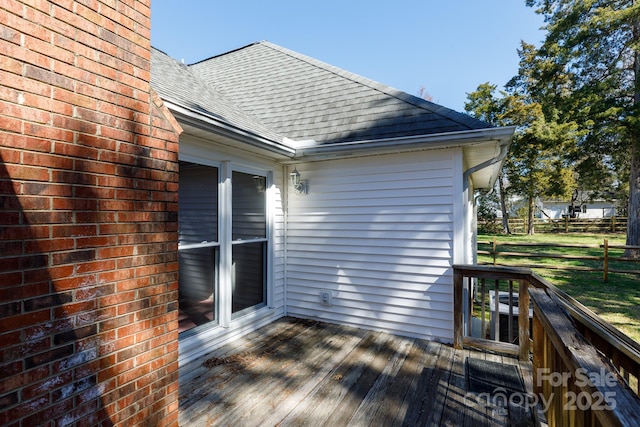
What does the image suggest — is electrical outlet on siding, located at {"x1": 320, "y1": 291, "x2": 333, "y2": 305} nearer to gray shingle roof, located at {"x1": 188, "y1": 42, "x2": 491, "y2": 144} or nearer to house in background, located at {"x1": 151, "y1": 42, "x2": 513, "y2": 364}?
house in background, located at {"x1": 151, "y1": 42, "x2": 513, "y2": 364}

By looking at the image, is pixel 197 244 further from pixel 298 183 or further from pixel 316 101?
pixel 316 101

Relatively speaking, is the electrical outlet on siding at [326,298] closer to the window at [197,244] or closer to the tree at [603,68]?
the window at [197,244]

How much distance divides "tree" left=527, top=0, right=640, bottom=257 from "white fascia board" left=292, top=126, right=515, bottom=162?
11.2 metres

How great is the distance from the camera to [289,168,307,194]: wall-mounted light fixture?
4861 mm

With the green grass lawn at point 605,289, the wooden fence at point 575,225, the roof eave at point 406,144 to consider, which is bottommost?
the green grass lawn at point 605,289

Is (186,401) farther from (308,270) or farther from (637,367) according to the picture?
(637,367)

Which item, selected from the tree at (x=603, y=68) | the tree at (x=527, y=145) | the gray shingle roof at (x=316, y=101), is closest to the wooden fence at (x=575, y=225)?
the tree at (x=527, y=145)

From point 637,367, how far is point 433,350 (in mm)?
2578

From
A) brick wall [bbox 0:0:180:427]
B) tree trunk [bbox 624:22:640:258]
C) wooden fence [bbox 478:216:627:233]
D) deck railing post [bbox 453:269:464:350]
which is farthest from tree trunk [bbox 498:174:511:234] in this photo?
brick wall [bbox 0:0:180:427]

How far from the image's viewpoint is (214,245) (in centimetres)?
389

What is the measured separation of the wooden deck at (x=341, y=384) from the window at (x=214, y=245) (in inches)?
20.9

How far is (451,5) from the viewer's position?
7.43 meters

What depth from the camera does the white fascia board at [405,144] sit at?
3619 millimetres

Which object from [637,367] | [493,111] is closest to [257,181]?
[637,367]
